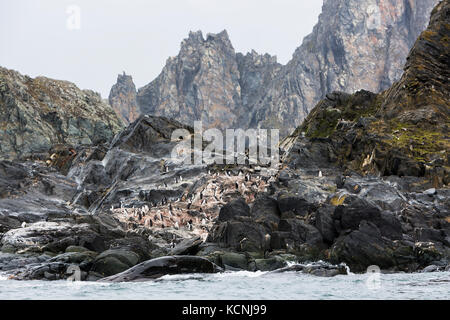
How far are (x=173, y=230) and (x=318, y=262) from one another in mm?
23814

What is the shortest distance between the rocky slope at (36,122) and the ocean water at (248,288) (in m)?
138

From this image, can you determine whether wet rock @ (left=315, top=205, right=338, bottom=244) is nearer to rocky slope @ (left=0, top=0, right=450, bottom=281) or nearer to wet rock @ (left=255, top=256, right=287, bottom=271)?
rocky slope @ (left=0, top=0, right=450, bottom=281)

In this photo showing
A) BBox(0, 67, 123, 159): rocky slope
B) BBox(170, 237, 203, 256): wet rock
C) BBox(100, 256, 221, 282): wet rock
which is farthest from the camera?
BBox(0, 67, 123, 159): rocky slope

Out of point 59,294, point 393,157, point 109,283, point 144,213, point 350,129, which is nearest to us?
point 59,294

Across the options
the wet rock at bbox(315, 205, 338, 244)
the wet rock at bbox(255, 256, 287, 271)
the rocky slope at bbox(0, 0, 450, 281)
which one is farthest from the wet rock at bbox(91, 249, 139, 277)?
the wet rock at bbox(315, 205, 338, 244)

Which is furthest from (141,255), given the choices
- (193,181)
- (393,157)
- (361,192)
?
(393,157)

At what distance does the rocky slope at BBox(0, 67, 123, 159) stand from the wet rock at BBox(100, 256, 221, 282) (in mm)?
135561

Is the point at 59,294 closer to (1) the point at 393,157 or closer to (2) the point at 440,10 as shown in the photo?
(1) the point at 393,157

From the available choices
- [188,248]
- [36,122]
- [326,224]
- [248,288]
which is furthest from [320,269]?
[36,122]

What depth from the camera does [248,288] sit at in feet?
89.9

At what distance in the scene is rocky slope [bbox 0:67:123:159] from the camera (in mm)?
168125

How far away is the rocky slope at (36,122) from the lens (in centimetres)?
16812

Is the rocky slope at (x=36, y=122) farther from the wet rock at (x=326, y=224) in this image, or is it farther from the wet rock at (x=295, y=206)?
the wet rock at (x=326, y=224)
